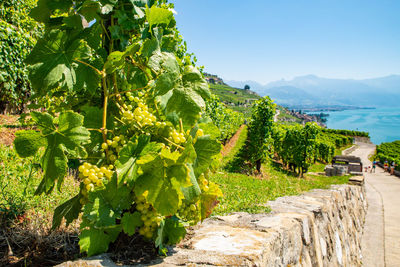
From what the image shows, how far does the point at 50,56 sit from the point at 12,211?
157 cm

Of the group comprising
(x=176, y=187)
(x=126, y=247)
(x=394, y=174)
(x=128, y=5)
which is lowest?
(x=394, y=174)

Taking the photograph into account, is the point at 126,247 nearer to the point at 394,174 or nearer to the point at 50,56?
the point at 50,56

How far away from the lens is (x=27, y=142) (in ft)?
3.67

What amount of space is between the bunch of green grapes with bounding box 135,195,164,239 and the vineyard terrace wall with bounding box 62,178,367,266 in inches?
8.7

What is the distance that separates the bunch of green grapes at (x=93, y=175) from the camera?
122 cm

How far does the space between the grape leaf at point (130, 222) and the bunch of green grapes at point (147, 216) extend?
0.09ft

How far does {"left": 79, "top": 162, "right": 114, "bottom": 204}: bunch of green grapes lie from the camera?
1221 millimetres

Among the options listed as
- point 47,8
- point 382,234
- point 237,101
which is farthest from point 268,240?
point 237,101

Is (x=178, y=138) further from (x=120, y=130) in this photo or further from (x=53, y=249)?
(x=53, y=249)

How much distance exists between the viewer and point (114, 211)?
133 centimetres

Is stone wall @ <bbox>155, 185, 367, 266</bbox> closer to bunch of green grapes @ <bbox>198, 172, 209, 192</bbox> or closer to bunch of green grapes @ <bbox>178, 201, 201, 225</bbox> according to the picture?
bunch of green grapes @ <bbox>178, 201, 201, 225</bbox>

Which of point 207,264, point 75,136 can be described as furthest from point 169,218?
point 75,136

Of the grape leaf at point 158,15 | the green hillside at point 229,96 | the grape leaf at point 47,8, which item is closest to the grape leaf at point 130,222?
the grape leaf at point 158,15

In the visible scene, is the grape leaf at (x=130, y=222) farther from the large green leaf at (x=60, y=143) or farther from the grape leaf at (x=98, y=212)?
the large green leaf at (x=60, y=143)
